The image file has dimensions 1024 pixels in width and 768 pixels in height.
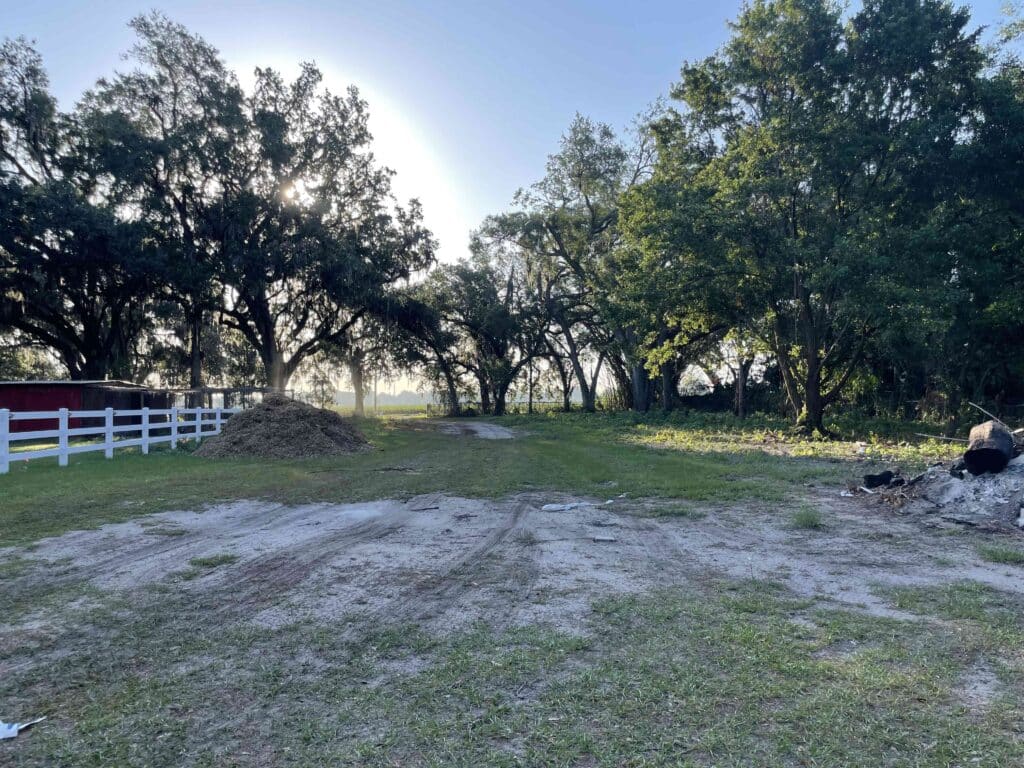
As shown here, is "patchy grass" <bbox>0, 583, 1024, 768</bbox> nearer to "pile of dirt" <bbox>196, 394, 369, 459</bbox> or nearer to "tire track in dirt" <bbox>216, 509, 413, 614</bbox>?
"tire track in dirt" <bbox>216, 509, 413, 614</bbox>

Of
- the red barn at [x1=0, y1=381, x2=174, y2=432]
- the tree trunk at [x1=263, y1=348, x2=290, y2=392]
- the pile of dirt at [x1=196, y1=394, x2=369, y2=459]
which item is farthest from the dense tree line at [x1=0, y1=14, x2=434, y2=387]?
the pile of dirt at [x1=196, y1=394, x2=369, y2=459]

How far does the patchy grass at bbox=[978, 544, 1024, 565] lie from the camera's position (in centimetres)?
488

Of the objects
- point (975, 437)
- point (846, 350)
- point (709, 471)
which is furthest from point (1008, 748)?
point (846, 350)

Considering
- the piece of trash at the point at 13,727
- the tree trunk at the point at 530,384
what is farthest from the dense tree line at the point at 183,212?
the piece of trash at the point at 13,727

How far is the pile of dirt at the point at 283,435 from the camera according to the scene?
13758 mm

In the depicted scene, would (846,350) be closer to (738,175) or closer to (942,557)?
(738,175)

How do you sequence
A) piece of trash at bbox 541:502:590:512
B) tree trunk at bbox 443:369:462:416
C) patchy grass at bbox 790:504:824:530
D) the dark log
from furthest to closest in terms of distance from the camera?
tree trunk at bbox 443:369:462:416 < piece of trash at bbox 541:502:590:512 < the dark log < patchy grass at bbox 790:504:824:530

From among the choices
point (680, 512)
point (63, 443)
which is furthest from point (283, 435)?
point (680, 512)

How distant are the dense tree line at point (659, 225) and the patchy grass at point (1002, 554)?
10121 millimetres

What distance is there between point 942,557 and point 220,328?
30.5m

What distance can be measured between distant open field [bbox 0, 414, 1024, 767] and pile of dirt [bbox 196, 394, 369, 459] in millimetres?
6472

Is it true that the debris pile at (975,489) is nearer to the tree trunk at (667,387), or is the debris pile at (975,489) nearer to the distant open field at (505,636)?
the distant open field at (505,636)

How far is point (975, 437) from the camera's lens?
7.24 m

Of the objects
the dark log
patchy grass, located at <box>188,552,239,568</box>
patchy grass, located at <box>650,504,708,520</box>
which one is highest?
the dark log
